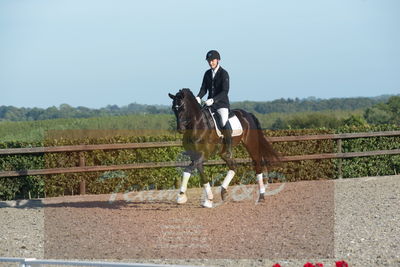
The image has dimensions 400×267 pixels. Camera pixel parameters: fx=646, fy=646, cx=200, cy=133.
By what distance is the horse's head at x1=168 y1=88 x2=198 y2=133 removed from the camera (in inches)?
436

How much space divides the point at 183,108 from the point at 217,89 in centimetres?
111

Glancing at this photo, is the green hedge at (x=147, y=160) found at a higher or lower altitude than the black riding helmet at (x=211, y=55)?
lower

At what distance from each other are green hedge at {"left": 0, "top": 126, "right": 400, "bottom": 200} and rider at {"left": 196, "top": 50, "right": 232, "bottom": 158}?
1939mm

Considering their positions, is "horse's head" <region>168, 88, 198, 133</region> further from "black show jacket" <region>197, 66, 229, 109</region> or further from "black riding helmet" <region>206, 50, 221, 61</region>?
"black riding helmet" <region>206, 50, 221, 61</region>

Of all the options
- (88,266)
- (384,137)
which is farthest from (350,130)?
(88,266)

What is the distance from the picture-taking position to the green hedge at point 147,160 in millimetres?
14820

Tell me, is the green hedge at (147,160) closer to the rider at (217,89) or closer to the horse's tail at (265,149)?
the horse's tail at (265,149)

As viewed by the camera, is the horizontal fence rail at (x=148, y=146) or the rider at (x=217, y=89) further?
the horizontal fence rail at (x=148, y=146)

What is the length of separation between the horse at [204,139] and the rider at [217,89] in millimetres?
176

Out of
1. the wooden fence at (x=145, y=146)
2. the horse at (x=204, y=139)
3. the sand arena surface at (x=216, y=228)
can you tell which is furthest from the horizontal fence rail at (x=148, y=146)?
the horse at (x=204, y=139)

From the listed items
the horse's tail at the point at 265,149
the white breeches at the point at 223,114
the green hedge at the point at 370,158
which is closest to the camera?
the white breeches at the point at 223,114

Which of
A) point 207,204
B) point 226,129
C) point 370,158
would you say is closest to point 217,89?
point 226,129

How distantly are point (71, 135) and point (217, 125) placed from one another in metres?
5.71

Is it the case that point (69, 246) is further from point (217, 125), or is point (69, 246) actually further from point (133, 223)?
point (217, 125)
